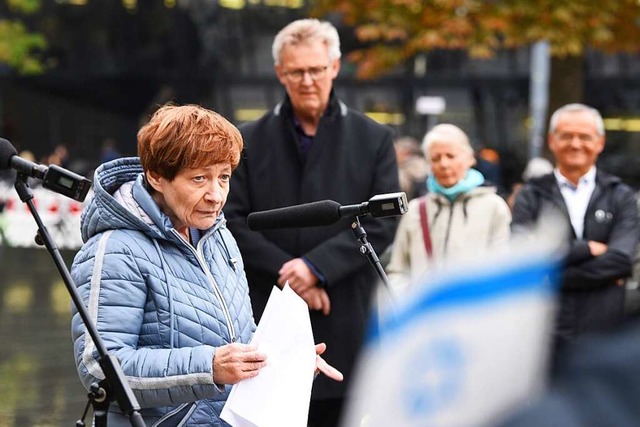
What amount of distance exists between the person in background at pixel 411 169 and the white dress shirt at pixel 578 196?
6.41 meters

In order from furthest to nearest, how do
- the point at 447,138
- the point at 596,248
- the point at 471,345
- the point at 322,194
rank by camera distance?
the point at 447,138 < the point at 596,248 < the point at 322,194 < the point at 471,345

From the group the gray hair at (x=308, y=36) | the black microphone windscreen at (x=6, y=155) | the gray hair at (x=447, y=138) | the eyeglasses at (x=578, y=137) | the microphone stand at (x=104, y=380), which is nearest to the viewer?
the microphone stand at (x=104, y=380)

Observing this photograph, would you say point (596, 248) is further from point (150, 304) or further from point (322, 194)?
point (150, 304)

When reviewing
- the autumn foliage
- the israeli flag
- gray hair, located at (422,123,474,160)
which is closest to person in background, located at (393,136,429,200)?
the autumn foliage

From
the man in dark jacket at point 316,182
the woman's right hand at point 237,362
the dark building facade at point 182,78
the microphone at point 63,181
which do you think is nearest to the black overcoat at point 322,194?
the man in dark jacket at point 316,182

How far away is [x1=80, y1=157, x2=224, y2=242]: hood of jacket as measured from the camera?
309 cm

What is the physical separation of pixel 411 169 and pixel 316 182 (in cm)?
899

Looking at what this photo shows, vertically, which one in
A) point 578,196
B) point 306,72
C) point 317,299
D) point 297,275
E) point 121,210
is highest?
point 306,72

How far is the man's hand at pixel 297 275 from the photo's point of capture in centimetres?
455

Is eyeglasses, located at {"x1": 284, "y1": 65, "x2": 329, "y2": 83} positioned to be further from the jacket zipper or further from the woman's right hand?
the woman's right hand

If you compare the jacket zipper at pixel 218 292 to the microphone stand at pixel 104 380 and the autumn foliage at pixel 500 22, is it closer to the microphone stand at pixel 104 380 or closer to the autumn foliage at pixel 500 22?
the microphone stand at pixel 104 380

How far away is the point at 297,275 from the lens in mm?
4555

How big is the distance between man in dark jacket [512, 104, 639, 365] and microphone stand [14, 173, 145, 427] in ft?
9.14

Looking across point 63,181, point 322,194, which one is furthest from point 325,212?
point 322,194
